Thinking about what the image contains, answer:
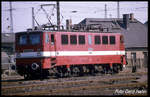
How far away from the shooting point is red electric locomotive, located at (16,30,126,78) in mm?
21250

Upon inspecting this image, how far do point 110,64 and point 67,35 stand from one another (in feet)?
17.5

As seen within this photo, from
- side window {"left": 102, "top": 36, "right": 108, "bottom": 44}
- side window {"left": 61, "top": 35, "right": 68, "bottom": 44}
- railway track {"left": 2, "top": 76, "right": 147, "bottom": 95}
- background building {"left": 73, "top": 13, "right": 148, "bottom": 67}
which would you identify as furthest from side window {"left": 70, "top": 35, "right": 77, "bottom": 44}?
background building {"left": 73, "top": 13, "right": 148, "bottom": 67}

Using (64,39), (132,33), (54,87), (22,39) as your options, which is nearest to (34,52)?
(22,39)

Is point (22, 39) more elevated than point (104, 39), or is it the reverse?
point (22, 39)

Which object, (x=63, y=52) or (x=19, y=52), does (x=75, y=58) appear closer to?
(x=63, y=52)

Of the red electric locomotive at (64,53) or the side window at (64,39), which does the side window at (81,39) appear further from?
the side window at (64,39)

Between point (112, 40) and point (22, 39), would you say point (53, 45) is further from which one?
point (112, 40)

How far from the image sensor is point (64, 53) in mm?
22438

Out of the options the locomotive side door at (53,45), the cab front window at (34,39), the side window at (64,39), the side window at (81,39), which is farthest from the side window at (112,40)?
the cab front window at (34,39)

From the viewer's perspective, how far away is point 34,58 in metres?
21.2

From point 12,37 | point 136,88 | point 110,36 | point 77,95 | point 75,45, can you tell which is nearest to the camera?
point 77,95

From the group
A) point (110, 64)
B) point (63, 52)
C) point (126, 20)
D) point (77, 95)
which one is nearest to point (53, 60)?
point (63, 52)

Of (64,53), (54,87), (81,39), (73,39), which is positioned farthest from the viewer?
(81,39)

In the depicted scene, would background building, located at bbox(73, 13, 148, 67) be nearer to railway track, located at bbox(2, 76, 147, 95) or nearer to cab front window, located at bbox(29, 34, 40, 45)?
cab front window, located at bbox(29, 34, 40, 45)
